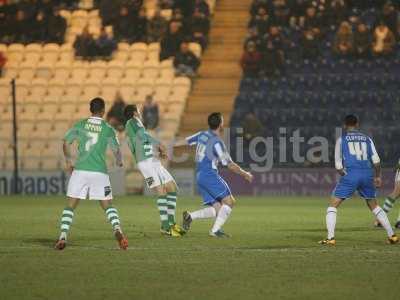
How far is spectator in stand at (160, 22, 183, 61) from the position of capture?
33.5 meters

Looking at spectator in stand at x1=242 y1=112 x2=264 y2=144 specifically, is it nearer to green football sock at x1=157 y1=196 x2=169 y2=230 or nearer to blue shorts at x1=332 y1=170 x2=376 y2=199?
green football sock at x1=157 y1=196 x2=169 y2=230

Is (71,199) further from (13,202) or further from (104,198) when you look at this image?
(13,202)

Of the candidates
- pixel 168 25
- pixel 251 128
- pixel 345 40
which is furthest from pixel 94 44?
pixel 345 40

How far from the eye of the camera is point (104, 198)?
1422 centimetres

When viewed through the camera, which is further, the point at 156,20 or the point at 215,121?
the point at 156,20

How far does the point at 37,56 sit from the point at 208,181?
20.6 meters

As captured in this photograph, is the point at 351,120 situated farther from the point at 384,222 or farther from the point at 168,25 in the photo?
the point at 168,25

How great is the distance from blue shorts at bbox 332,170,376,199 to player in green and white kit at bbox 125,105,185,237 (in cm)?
295

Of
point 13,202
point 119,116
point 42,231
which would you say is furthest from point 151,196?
Answer: point 42,231

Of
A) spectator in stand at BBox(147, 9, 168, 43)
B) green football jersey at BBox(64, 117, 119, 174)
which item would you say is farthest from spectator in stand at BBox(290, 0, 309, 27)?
green football jersey at BBox(64, 117, 119, 174)

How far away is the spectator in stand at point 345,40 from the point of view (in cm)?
3145

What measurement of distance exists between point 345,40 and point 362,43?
633 mm

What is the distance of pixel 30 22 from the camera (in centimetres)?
3606

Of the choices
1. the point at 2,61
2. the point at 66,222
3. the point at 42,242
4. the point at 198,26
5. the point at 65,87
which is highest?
the point at 198,26
